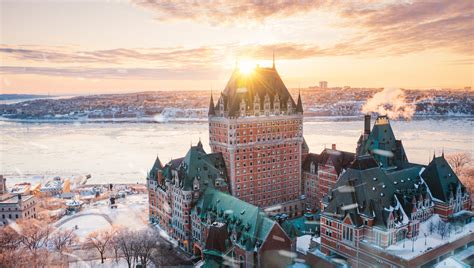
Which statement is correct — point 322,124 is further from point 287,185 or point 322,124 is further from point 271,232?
point 271,232

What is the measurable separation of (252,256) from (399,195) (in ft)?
53.6

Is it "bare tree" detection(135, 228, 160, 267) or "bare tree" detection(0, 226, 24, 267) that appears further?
"bare tree" detection(135, 228, 160, 267)

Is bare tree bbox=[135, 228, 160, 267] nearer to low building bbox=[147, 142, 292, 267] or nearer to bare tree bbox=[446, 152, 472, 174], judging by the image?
low building bbox=[147, 142, 292, 267]

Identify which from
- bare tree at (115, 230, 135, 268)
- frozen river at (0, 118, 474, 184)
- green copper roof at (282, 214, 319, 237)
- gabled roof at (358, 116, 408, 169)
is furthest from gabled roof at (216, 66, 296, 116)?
frozen river at (0, 118, 474, 184)

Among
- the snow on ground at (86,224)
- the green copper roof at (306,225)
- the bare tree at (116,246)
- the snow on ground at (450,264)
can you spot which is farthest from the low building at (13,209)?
the snow on ground at (450,264)

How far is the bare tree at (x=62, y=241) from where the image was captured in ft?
135

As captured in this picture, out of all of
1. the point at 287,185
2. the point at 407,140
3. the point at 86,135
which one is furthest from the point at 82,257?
the point at 86,135

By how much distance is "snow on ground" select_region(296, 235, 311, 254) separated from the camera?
39416mm

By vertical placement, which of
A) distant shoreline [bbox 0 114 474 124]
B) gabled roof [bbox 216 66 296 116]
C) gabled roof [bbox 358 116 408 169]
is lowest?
distant shoreline [bbox 0 114 474 124]

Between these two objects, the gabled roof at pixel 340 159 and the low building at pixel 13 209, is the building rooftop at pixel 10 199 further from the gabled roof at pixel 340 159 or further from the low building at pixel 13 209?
the gabled roof at pixel 340 159

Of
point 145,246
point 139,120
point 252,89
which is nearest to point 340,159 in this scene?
point 252,89

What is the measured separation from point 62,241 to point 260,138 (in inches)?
1123

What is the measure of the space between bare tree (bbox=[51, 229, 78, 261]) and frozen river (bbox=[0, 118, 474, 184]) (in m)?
35.7

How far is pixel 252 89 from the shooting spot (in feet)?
172
